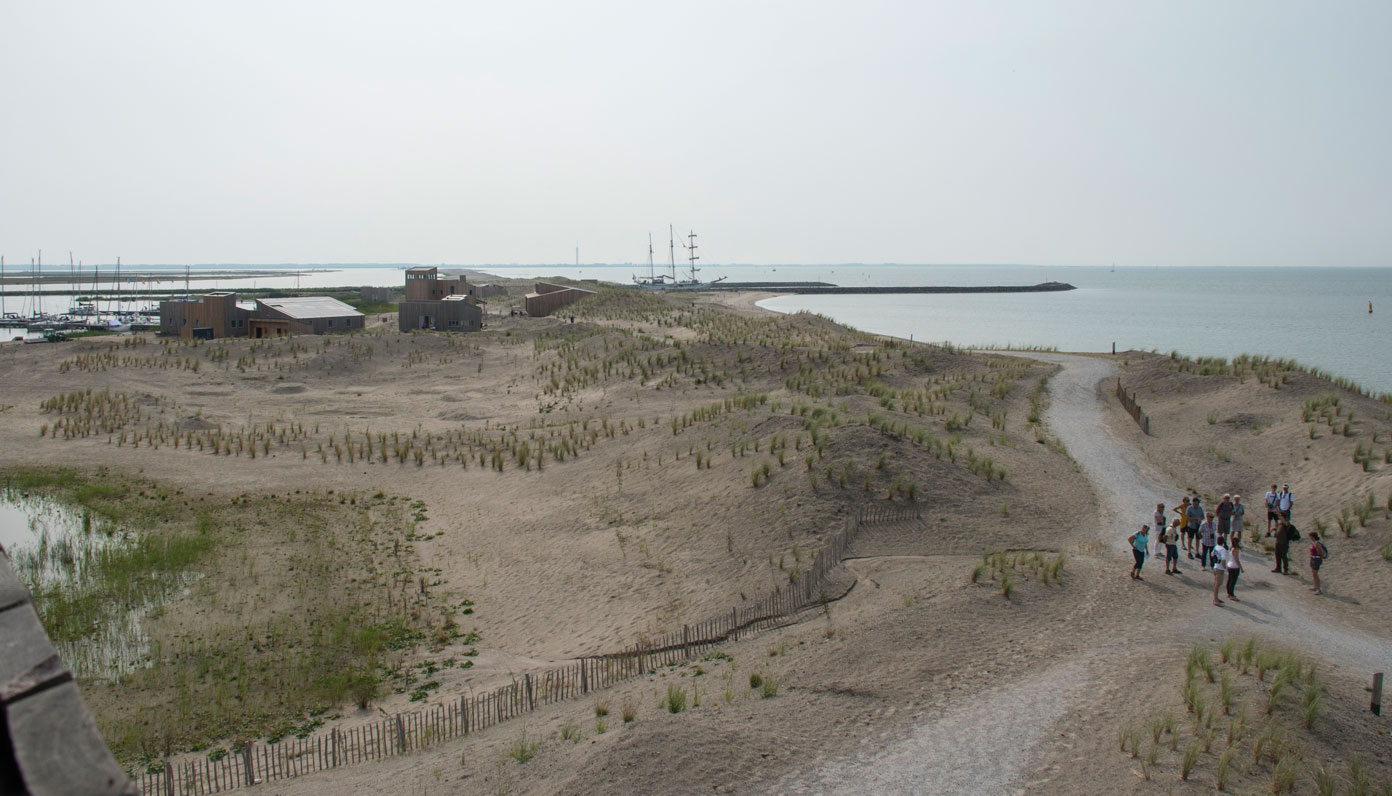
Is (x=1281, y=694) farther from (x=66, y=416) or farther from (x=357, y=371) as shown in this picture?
(x=357, y=371)

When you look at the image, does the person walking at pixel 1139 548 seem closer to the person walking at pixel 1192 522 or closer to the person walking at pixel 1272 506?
the person walking at pixel 1192 522

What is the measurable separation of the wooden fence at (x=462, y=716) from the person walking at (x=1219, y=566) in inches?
274

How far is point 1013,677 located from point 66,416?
38.1 meters

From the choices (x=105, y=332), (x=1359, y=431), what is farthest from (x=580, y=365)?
(x=105, y=332)

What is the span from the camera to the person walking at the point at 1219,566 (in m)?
16.3

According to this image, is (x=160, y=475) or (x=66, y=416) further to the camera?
(x=66, y=416)

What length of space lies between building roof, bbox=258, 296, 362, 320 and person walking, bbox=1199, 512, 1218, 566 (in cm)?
5981

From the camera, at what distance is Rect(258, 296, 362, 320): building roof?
64.8 m

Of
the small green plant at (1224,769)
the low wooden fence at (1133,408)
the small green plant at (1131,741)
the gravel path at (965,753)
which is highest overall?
the low wooden fence at (1133,408)

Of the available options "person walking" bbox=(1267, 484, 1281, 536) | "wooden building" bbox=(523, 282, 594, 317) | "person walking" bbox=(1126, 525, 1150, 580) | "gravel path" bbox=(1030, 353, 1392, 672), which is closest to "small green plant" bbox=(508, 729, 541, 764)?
"gravel path" bbox=(1030, 353, 1392, 672)

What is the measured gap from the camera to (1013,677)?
44.1 ft

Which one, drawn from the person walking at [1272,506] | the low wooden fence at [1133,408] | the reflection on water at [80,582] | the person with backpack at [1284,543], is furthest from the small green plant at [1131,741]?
the low wooden fence at [1133,408]

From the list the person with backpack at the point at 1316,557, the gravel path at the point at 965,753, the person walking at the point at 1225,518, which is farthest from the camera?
the person walking at the point at 1225,518

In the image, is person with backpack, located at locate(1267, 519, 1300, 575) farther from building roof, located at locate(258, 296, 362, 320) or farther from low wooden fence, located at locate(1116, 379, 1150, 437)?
Answer: building roof, located at locate(258, 296, 362, 320)
